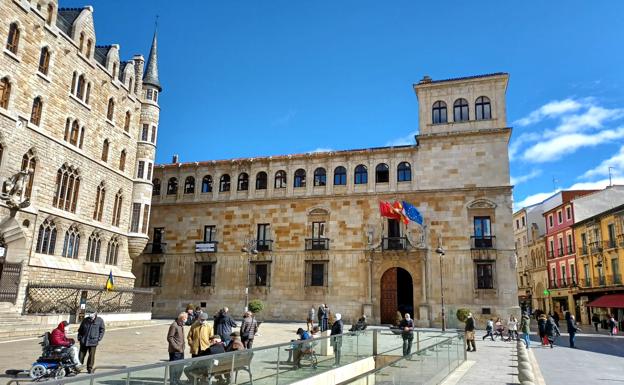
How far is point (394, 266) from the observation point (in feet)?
105

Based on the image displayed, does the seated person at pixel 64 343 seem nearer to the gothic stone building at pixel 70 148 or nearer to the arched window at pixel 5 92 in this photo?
the gothic stone building at pixel 70 148

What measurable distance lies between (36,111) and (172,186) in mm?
16867

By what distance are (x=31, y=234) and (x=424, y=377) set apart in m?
19.1

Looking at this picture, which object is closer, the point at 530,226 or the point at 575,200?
the point at 575,200

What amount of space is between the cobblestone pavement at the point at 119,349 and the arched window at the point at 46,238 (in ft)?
17.5

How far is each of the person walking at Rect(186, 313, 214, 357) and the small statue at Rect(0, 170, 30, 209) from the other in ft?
45.4

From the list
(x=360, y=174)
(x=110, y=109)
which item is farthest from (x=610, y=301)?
(x=110, y=109)

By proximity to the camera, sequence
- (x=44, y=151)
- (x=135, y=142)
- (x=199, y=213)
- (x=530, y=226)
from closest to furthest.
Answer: (x=44, y=151), (x=135, y=142), (x=199, y=213), (x=530, y=226)

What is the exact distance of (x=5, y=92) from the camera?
20703mm

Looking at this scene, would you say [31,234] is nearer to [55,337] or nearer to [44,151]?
[44,151]

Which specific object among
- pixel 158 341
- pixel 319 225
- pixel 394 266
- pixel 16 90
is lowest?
pixel 158 341

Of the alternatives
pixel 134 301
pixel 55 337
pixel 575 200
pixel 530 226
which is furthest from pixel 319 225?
pixel 530 226

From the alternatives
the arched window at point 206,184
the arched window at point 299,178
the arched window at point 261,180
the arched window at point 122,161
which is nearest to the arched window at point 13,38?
the arched window at point 122,161

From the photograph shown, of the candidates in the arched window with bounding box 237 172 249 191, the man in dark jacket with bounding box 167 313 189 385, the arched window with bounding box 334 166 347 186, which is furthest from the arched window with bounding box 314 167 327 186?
the man in dark jacket with bounding box 167 313 189 385
